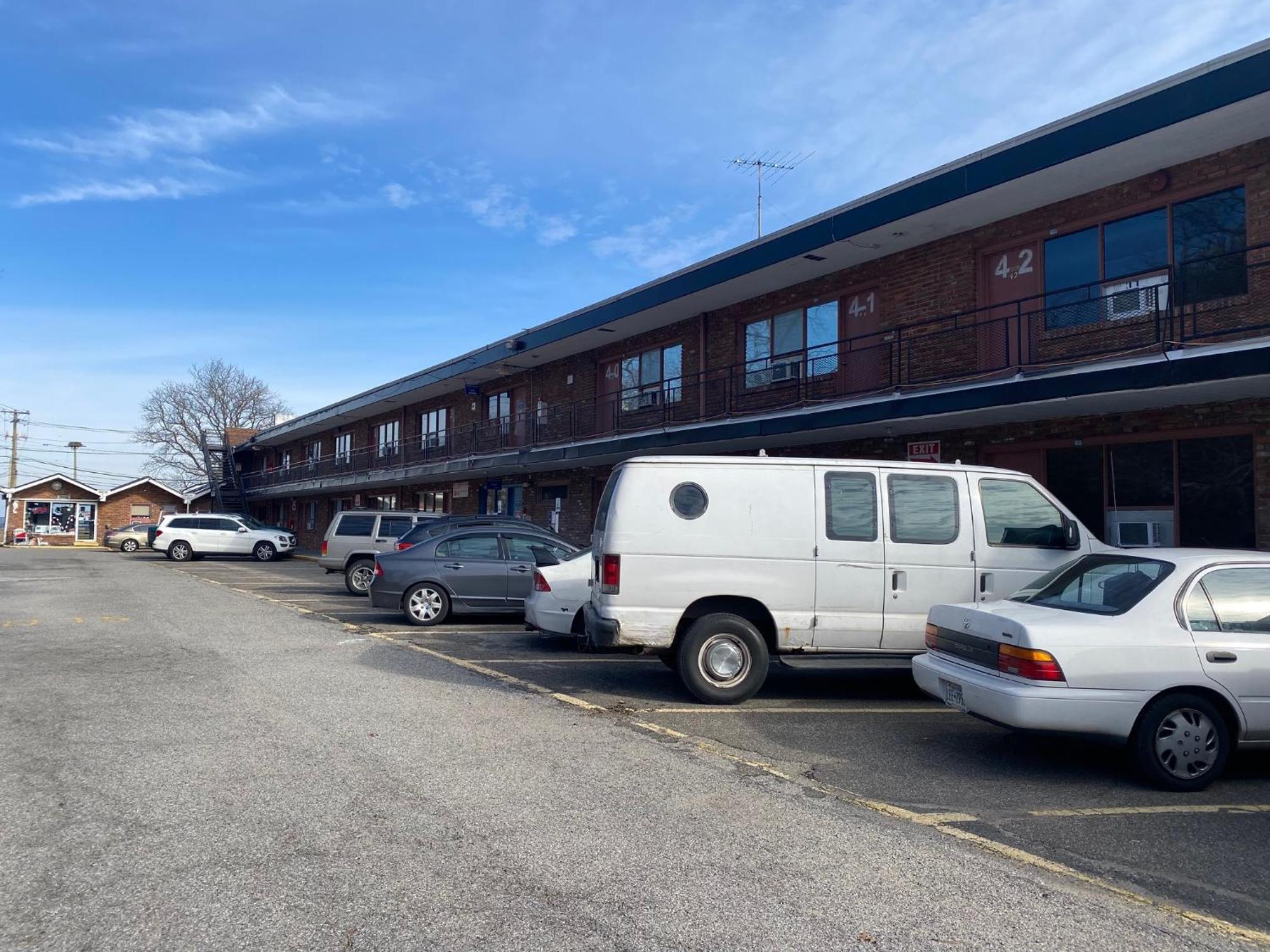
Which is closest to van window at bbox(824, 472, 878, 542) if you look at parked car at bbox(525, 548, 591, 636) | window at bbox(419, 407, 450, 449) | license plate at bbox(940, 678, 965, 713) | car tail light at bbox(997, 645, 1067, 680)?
license plate at bbox(940, 678, 965, 713)

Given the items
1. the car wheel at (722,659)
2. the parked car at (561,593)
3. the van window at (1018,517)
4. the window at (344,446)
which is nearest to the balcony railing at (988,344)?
the van window at (1018,517)

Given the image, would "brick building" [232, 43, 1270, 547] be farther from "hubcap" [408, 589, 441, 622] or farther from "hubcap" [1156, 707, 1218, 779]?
"hubcap" [408, 589, 441, 622]

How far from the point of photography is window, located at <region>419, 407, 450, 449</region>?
112 feet

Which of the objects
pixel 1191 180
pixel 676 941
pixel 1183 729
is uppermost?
pixel 1191 180

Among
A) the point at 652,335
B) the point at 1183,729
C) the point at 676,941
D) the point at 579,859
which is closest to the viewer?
the point at 676,941

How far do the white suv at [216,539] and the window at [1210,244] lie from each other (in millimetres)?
33996

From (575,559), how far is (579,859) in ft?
22.5

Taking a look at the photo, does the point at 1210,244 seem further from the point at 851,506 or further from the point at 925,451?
the point at 851,506

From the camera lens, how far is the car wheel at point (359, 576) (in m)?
19.9

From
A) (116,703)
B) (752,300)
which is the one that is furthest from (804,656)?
(752,300)

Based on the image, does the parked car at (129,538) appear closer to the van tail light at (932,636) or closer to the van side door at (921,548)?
the van side door at (921,548)

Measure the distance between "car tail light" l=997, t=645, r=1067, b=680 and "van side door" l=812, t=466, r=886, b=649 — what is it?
83.0 inches

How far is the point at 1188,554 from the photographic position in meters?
6.42

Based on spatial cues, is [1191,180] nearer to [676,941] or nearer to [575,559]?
[575,559]
